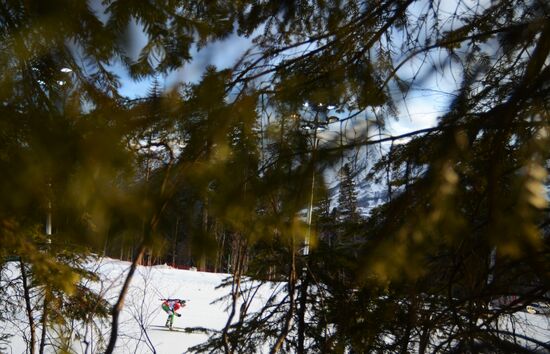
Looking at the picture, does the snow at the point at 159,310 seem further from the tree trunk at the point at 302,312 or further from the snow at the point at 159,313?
the tree trunk at the point at 302,312

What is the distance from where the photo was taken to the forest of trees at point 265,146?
1147mm

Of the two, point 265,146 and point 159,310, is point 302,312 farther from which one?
point 159,310

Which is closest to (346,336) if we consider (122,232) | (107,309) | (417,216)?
(417,216)

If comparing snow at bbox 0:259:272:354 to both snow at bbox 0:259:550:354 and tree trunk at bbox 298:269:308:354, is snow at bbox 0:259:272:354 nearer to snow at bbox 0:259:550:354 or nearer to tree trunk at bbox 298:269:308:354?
snow at bbox 0:259:550:354

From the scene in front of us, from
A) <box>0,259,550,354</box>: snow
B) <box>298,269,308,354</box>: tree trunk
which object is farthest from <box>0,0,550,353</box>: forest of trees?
<box>0,259,550,354</box>: snow

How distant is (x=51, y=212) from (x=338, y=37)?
1.55 meters

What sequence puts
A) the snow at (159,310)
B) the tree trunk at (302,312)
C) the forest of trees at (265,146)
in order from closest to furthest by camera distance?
the forest of trees at (265,146)
the tree trunk at (302,312)
the snow at (159,310)

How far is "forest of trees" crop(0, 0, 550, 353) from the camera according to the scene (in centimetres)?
115

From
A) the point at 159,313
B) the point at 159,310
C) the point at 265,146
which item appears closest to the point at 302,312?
the point at 265,146

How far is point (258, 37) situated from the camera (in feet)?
7.60

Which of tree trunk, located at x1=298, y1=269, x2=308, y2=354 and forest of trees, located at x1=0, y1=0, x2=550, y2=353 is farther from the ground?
forest of trees, located at x1=0, y1=0, x2=550, y2=353

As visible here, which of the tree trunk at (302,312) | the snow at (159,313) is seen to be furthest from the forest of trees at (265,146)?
the snow at (159,313)

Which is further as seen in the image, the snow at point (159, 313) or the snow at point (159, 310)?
the snow at point (159, 310)

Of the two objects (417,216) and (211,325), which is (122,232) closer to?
(417,216)
